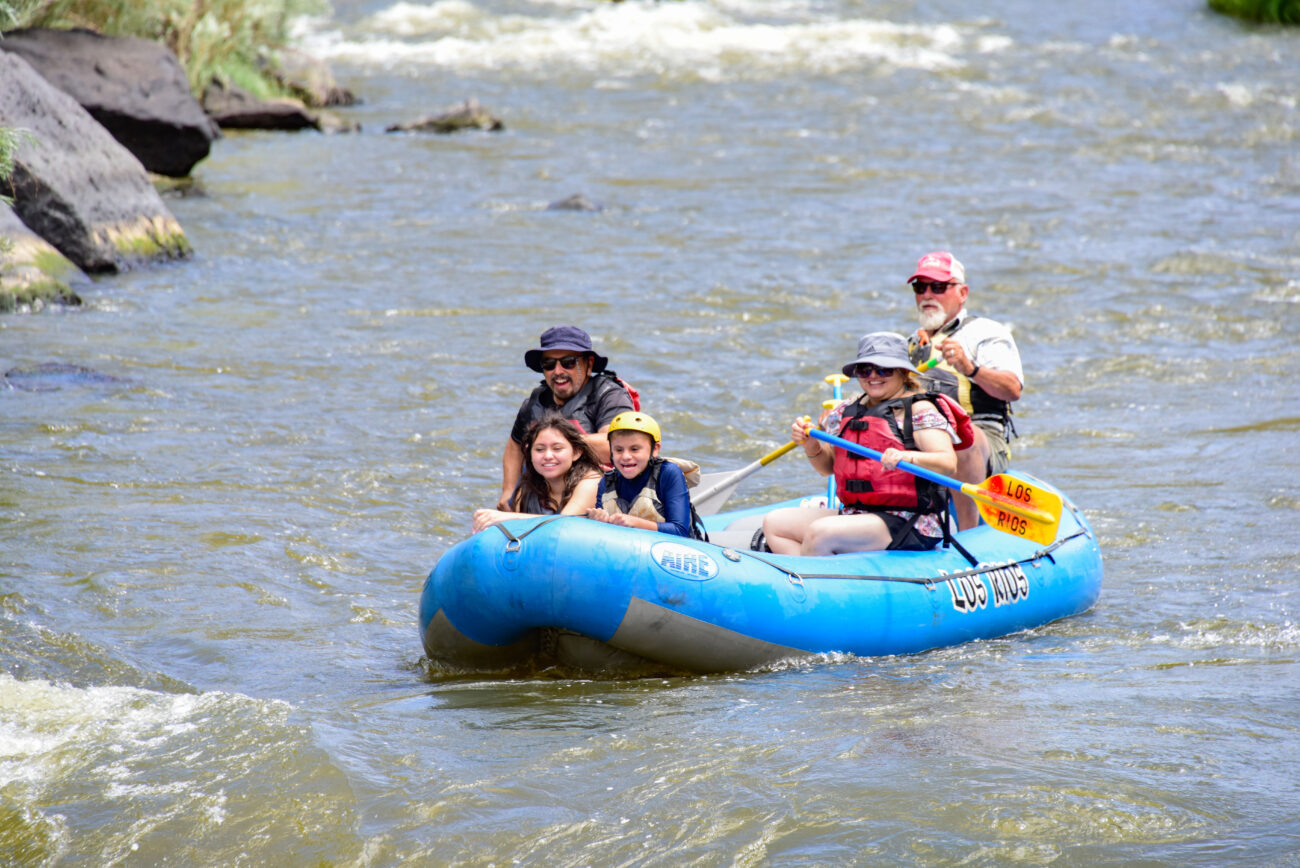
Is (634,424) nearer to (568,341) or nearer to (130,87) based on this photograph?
(568,341)

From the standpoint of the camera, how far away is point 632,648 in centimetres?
524

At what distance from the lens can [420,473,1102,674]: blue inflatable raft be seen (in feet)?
16.8

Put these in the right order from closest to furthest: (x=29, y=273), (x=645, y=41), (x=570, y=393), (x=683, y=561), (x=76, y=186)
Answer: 1. (x=683, y=561)
2. (x=570, y=393)
3. (x=29, y=273)
4. (x=76, y=186)
5. (x=645, y=41)

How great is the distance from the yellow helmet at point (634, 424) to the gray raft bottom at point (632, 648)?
66cm

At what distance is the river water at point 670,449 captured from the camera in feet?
13.9

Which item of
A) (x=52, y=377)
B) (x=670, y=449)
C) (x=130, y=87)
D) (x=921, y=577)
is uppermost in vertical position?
(x=130, y=87)

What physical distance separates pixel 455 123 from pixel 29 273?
9.70 meters

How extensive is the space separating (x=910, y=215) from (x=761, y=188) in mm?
1997

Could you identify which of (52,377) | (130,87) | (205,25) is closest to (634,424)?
(52,377)

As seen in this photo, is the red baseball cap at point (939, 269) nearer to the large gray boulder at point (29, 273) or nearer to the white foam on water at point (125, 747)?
the white foam on water at point (125, 747)

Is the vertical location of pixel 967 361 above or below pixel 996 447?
above

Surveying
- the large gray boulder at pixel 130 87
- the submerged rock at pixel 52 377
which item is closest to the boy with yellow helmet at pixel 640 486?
the submerged rock at pixel 52 377

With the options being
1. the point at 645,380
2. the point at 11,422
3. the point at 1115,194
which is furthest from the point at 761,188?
the point at 11,422

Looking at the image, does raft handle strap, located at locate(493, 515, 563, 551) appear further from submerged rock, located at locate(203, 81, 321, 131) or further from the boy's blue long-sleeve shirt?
submerged rock, located at locate(203, 81, 321, 131)
